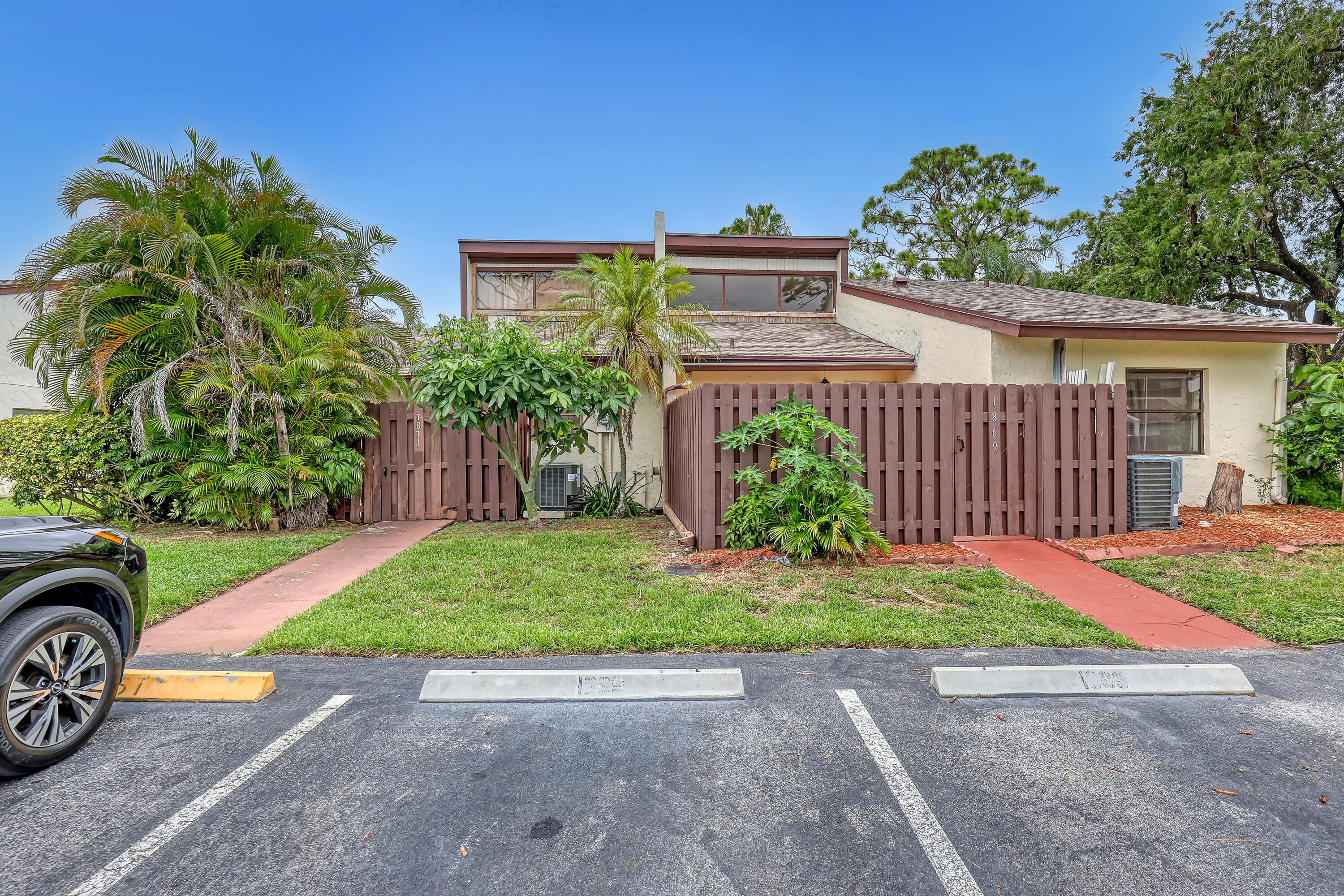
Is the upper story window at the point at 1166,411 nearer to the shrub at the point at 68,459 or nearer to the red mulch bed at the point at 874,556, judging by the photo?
the red mulch bed at the point at 874,556

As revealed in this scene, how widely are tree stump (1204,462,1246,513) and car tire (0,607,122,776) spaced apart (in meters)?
12.0

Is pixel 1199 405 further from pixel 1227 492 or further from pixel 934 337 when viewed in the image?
pixel 934 337

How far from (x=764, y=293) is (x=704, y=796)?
1359 cm

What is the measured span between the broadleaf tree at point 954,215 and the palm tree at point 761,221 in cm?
404

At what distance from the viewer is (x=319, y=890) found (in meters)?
A: 1.89

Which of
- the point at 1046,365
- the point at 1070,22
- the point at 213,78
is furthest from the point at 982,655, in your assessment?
the point at 1070,22

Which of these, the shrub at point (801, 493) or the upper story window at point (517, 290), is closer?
the shrub at point (801, 493)

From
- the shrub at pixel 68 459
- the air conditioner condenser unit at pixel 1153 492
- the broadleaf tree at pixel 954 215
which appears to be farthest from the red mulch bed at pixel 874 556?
the broadleaf tree at pixel 954 215

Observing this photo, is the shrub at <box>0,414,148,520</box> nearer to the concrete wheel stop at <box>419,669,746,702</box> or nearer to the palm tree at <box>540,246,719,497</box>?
the palm tree at <box>540,246,719,497</box>

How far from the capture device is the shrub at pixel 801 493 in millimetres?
5922

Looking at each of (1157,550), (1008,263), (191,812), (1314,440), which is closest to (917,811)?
(191,812)

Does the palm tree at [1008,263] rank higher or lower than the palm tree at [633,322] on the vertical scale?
higher

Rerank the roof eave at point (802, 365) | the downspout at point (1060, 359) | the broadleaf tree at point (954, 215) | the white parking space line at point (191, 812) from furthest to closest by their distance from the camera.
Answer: the broadleaf tree at point (954, 215) → the roof eave at point (802, 365) → the downspout at point (1060, 359) → the white parking space line at point (191, 812)

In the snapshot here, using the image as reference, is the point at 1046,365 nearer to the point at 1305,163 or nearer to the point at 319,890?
the point at 319,890
